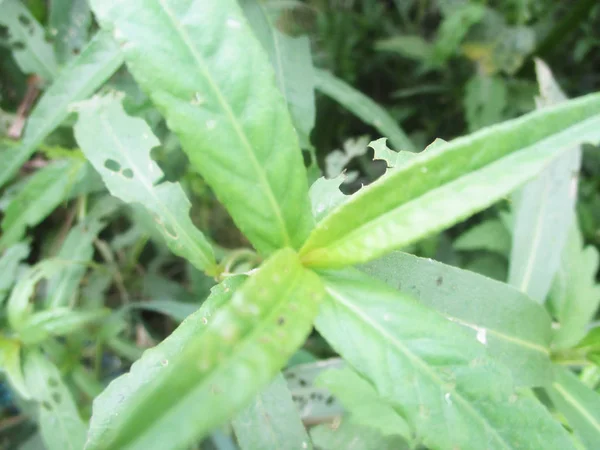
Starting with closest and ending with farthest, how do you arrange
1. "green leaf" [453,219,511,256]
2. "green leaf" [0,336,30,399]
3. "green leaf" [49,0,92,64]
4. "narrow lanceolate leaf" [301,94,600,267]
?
"narrow lanceolate leaf" [301,94,600,267], "green leaf" [0,336,30,399], "green leaf" [49,0,92,64], "green leaf" [453,219,511,256]

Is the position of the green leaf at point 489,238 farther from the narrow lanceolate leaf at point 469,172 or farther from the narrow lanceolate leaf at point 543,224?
the narrow lanceolate leaf at point 469,172

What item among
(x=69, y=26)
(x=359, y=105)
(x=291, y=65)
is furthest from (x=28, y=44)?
(x=359, y=105)

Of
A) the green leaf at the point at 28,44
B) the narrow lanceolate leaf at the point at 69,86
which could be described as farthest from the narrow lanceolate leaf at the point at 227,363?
the green leaf at the point at 28,44

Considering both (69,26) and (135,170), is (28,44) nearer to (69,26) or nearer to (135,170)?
(69,26)

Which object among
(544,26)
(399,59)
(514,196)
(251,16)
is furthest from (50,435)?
(544,26)

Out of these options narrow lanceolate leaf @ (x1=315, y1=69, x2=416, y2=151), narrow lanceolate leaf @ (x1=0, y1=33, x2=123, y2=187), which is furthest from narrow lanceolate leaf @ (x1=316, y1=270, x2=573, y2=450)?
narrow lanceolate leaf @ (x1=315, y1=69, x2=416, y2=151)

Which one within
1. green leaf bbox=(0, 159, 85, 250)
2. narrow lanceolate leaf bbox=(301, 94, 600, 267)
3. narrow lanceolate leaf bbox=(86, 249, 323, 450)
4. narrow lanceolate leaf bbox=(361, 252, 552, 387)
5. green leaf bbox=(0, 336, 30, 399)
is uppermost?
narrow lanceolate leaf bbox=(86, 249, 323, 450)

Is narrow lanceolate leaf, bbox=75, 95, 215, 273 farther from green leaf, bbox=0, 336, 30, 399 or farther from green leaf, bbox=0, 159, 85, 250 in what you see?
green leaf, bbox=0, 336, 30, 399
